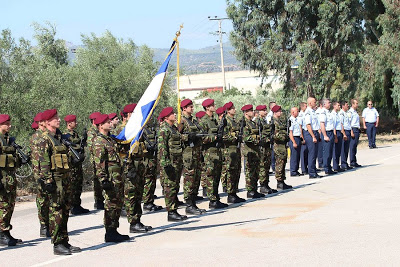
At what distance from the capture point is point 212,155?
1239cm

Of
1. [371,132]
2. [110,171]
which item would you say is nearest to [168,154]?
[110,171]

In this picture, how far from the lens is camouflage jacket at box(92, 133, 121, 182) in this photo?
925 cm

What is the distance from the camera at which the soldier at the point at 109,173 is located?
927 cm

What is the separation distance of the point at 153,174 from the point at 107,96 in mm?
13058

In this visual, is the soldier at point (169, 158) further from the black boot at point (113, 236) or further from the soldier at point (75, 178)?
the soldier at point (75, 178)

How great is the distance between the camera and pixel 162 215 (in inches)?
468

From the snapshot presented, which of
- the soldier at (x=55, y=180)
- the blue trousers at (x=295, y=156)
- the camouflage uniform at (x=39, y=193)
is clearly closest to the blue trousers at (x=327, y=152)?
the blue trousers at (x=295, y=156)

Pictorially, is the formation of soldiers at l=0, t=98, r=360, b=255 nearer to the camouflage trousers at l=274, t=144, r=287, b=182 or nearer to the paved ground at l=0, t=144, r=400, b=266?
the camouflage trousers at l=274, t=144, r=287, b=182

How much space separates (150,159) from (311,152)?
6102mm

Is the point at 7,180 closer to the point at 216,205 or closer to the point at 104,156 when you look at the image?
the point at 104,156

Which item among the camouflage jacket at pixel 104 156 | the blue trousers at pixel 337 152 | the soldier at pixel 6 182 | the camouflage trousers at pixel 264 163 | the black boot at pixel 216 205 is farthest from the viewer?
the blue trousers at pixel 337 152

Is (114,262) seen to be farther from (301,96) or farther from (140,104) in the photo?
A: (301,96)

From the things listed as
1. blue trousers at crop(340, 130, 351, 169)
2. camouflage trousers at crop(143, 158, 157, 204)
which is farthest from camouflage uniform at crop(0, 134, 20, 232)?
blue trousers at crop(340, 130, 351, 169)

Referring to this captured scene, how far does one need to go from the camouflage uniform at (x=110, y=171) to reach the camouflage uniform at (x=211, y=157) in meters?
3.11
